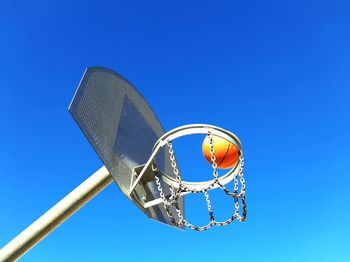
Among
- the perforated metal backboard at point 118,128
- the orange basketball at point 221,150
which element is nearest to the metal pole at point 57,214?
the perforated metal backboard at point 118,128

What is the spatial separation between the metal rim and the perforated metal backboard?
334 millimetres

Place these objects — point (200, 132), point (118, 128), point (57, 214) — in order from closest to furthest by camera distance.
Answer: point (200, 132)
point (57, 214)
point (118, 128)

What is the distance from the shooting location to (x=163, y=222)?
567 cm

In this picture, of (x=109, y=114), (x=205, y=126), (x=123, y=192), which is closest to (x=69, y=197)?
(x=123, y=192)

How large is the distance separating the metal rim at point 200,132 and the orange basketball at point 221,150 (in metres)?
0.05

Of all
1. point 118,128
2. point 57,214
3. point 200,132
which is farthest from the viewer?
point 118,128

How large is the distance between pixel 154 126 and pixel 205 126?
5.87ft

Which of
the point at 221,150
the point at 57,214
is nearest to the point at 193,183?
the point at 221,150

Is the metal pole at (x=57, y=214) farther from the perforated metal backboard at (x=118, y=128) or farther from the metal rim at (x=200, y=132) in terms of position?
the metal rim at (x=200, y=132)

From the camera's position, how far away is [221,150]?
5113 millimetres

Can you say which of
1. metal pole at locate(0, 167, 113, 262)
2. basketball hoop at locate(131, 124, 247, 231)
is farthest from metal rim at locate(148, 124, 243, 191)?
metal pole at locate(0, 167, 113, 262)

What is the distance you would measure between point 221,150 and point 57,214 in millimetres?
2187

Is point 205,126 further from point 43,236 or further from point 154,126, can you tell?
point 43,236

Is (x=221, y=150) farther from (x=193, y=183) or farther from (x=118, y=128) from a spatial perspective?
(x=118, y=128)
